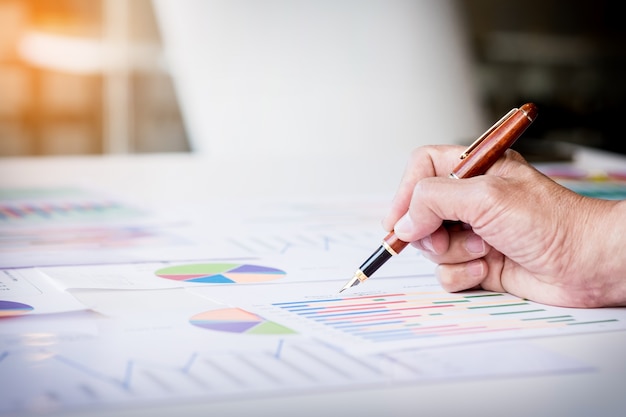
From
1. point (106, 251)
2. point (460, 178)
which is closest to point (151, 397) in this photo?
point (460, 178)

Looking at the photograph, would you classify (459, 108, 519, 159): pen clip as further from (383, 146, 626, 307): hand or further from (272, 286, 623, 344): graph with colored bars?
(272, 286, 623, 344): graph with colored bars

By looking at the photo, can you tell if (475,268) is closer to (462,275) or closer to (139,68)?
(462,275)

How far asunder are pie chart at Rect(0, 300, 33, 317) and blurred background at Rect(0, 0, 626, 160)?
3263mm

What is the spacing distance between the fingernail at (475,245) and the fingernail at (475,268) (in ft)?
0.07

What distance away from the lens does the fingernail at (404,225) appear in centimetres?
101

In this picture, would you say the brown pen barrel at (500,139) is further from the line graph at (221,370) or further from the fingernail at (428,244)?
the line graph at (221,370)

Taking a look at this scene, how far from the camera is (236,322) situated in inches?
34.9

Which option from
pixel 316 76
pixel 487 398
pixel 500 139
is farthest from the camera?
pixel 316 76

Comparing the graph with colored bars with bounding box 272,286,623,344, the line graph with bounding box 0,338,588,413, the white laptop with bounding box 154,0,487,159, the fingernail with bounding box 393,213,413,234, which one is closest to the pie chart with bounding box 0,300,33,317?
the line graph with bounding box 0,338,588,413

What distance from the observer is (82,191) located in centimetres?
173

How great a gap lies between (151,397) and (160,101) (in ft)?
11.8

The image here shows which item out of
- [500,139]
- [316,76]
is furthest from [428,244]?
[316,76]

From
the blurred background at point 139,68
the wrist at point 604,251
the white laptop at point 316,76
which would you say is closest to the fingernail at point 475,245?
the wrist at point 604,251

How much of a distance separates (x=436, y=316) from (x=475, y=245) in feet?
0.50
